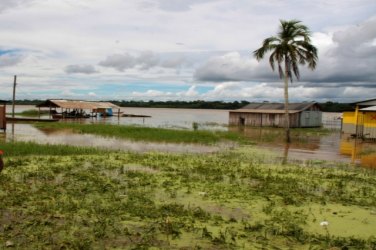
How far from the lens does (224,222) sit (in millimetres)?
7012

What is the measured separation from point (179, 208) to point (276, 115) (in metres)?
42.7

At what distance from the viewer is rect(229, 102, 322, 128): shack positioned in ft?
159

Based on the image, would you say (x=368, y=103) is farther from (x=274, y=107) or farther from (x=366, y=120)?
(x=274, y=107)

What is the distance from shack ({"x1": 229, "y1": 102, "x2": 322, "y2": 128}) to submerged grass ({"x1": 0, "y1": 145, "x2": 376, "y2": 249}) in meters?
36.3

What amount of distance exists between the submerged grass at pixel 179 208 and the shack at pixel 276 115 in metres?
36.3

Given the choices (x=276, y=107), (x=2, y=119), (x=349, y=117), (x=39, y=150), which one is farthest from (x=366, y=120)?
(x=2, y=119)

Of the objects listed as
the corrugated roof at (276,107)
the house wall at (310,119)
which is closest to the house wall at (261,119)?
the corrugated roof at (276,107)

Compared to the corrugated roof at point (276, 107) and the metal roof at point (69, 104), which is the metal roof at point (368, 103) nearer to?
the corrugated roof at point (276, 107)

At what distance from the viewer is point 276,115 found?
48.9m

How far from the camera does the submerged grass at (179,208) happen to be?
19.8 ft

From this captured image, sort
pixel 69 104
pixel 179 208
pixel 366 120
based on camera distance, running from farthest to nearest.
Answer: pixel 69 104, pixel 366 120, pixel 179 208

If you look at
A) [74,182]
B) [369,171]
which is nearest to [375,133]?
[369,171]

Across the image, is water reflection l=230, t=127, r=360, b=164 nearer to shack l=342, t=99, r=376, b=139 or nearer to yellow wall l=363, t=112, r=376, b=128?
shack l=342, t=99, r=376, b=139

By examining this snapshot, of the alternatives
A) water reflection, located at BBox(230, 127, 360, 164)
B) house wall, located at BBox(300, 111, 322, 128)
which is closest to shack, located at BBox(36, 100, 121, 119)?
house wall, located at BBox(300, 111, 322, 128)
